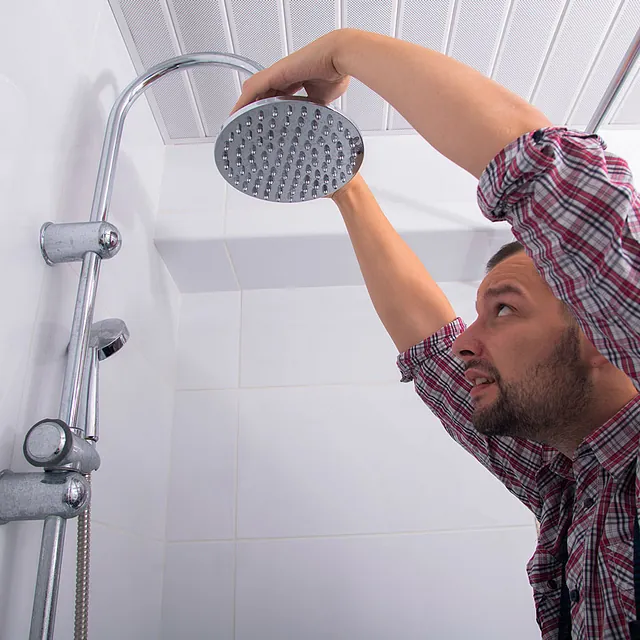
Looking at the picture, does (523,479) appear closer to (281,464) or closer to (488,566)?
(488,566)

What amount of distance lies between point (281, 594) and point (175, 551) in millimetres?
204

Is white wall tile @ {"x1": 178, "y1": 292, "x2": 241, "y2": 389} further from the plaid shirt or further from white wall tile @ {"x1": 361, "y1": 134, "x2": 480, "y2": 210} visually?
the plaid shirt

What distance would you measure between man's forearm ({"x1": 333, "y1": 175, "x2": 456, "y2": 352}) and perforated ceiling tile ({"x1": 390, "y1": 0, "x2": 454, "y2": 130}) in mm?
361

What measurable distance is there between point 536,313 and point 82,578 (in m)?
0.57

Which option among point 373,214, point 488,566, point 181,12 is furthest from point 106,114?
point 488,566

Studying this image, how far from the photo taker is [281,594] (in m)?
1.09

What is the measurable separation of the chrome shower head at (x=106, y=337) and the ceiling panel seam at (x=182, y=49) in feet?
1.76

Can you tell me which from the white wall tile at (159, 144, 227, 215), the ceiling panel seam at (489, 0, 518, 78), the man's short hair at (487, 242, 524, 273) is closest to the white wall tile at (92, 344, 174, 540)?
the white wall tile at (159, 144, 227, 215)

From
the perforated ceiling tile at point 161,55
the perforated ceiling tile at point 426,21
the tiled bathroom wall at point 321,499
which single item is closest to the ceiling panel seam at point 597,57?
the perforated ceiling tile at point 426,21

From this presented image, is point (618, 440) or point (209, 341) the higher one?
point (209, 341)

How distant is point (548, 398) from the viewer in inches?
26.1

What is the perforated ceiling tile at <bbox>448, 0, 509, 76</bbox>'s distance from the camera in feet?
3.40

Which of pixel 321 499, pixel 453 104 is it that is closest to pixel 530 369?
pixel 453 104

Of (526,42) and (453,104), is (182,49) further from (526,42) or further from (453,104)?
(453,104)
